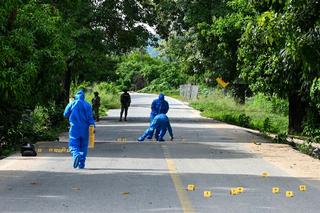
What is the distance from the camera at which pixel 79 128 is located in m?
13.6

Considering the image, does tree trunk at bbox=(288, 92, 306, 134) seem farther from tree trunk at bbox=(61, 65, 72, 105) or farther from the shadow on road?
the shadow on road

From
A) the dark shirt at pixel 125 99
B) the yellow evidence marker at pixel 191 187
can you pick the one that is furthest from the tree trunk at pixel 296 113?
the yellow evidence marker at pixel 191 187

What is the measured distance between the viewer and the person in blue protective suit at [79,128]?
13.5m

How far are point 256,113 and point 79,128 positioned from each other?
105 feet

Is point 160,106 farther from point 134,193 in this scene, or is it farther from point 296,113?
point 134,193

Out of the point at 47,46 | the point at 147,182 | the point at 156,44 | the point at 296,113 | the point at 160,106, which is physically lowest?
the point at 147,182

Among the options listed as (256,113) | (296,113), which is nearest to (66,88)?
(296,113)

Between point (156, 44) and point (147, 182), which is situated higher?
point (156, 44)

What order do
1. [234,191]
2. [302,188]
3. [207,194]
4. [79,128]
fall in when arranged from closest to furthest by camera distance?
[207,194], [234,191], [302,188], [79,128]

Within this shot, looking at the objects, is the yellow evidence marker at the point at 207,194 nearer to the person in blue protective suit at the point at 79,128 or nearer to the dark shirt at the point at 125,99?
the person in blue protective suit at the point at 79,128

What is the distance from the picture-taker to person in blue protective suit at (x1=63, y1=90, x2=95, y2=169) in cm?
1352

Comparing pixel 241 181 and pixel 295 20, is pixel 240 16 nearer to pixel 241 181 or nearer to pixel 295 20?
pixel 295 20

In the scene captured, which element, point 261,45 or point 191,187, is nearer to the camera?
point 191,187

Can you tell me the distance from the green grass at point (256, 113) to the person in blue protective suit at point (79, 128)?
48.6 feet
